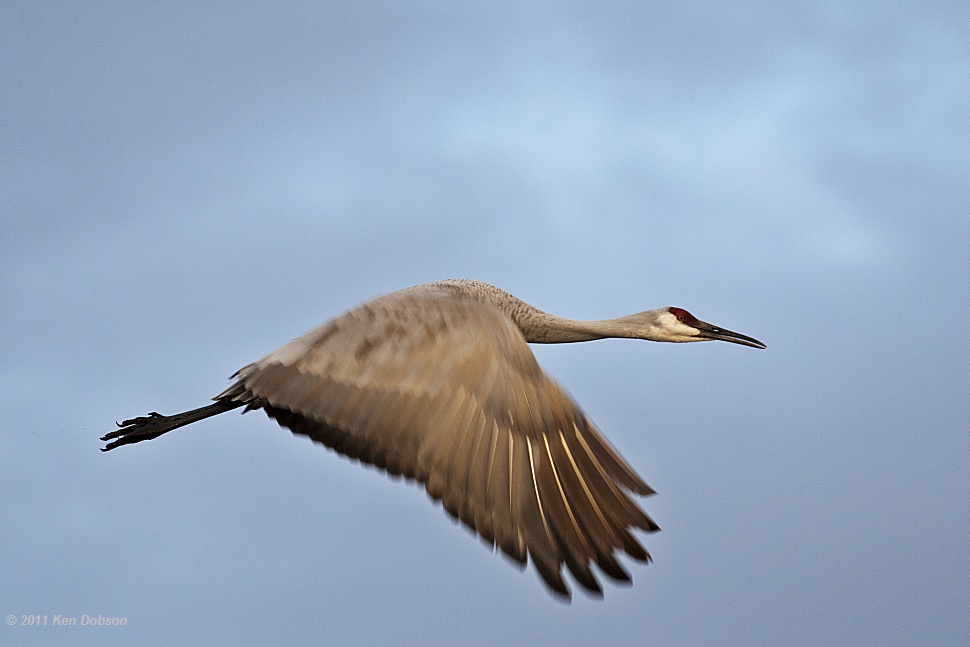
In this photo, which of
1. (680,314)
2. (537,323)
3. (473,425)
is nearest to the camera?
(473,425)

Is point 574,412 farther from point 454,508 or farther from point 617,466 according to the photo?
point 454,508

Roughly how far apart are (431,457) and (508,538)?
1.95 ft

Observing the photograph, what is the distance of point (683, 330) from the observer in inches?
319

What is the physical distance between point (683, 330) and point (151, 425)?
13.7ft

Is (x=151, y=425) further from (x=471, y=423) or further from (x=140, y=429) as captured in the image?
(x=471, y=423)

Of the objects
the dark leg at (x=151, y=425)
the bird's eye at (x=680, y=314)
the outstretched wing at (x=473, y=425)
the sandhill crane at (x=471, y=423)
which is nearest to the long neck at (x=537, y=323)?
the bird's eye at (x=680, y=314)

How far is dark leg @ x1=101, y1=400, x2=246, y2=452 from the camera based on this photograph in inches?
304

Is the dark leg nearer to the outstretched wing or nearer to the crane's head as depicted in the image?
the outstretched wing

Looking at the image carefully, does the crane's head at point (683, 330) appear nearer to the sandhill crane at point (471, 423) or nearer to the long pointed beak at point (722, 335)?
the long pointed beak at point (722, 335)

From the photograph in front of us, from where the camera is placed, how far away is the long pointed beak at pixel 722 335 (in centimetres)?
813

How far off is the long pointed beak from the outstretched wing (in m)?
2.66

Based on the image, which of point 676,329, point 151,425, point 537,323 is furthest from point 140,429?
point 676,329

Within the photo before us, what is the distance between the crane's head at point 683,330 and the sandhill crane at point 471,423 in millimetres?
2257

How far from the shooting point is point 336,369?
5.86m
